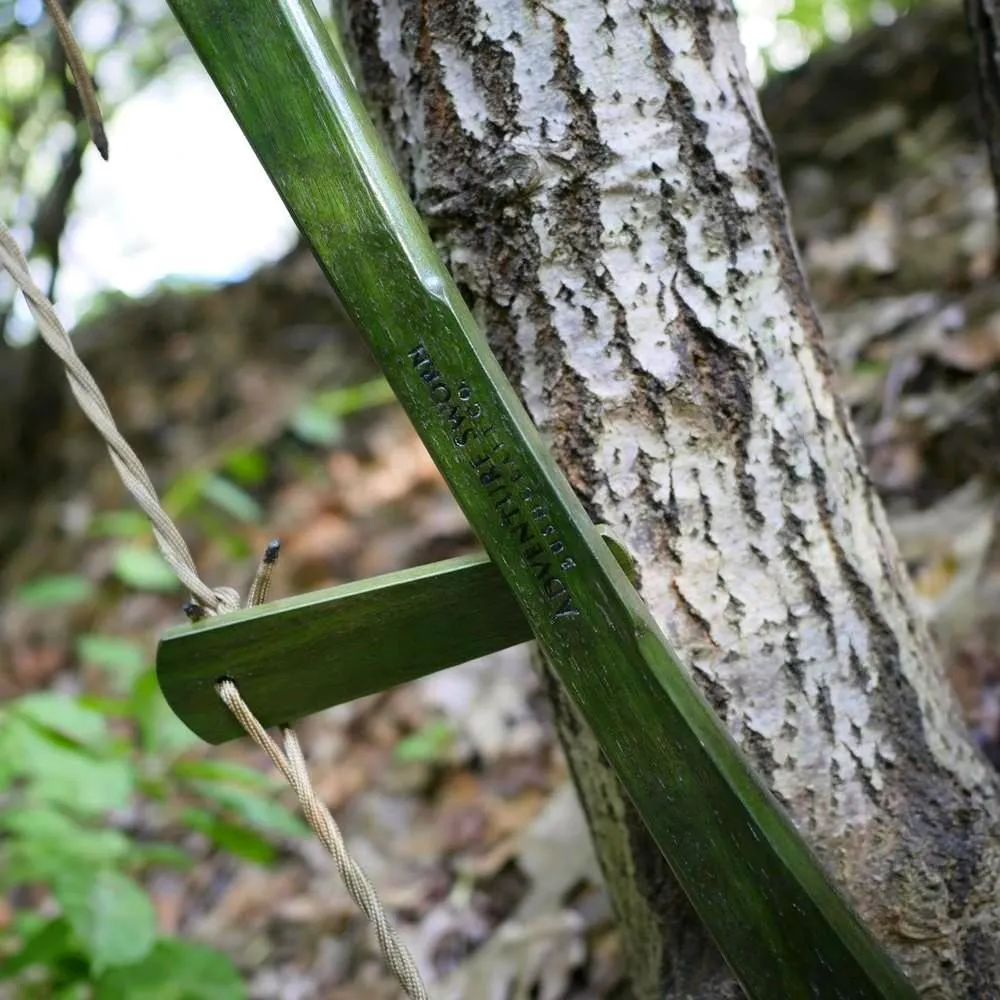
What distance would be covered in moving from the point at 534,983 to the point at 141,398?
294 centimetres

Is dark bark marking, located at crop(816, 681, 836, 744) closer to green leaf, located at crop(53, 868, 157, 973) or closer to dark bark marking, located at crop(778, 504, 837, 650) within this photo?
dark bark marking, located at crop(778, 504, 837, 650)

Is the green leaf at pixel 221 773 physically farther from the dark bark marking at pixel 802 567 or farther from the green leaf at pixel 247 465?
the green leaf at pixel 247 465

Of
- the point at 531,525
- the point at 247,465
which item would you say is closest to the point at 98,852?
the point at 531,525

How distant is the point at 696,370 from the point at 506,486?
9.4 inches

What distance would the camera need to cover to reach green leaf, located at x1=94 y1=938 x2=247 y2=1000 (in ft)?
4.53

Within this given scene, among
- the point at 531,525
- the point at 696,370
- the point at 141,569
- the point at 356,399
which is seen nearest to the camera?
the point at 531,525

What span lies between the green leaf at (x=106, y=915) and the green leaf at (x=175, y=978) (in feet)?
0.09

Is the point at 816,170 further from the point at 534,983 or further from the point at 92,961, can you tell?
the point at 92,961

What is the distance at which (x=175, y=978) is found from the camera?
1.40 m

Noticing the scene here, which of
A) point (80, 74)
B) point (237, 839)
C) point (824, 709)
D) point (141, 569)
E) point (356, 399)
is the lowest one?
point (824, 709)

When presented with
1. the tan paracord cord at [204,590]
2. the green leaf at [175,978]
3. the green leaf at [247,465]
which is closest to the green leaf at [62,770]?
the green leaf at [175,978]

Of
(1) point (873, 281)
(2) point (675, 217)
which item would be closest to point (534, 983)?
(2) point (675, 217)

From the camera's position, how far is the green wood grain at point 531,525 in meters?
0.73

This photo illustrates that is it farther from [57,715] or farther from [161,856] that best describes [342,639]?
[161,856]
